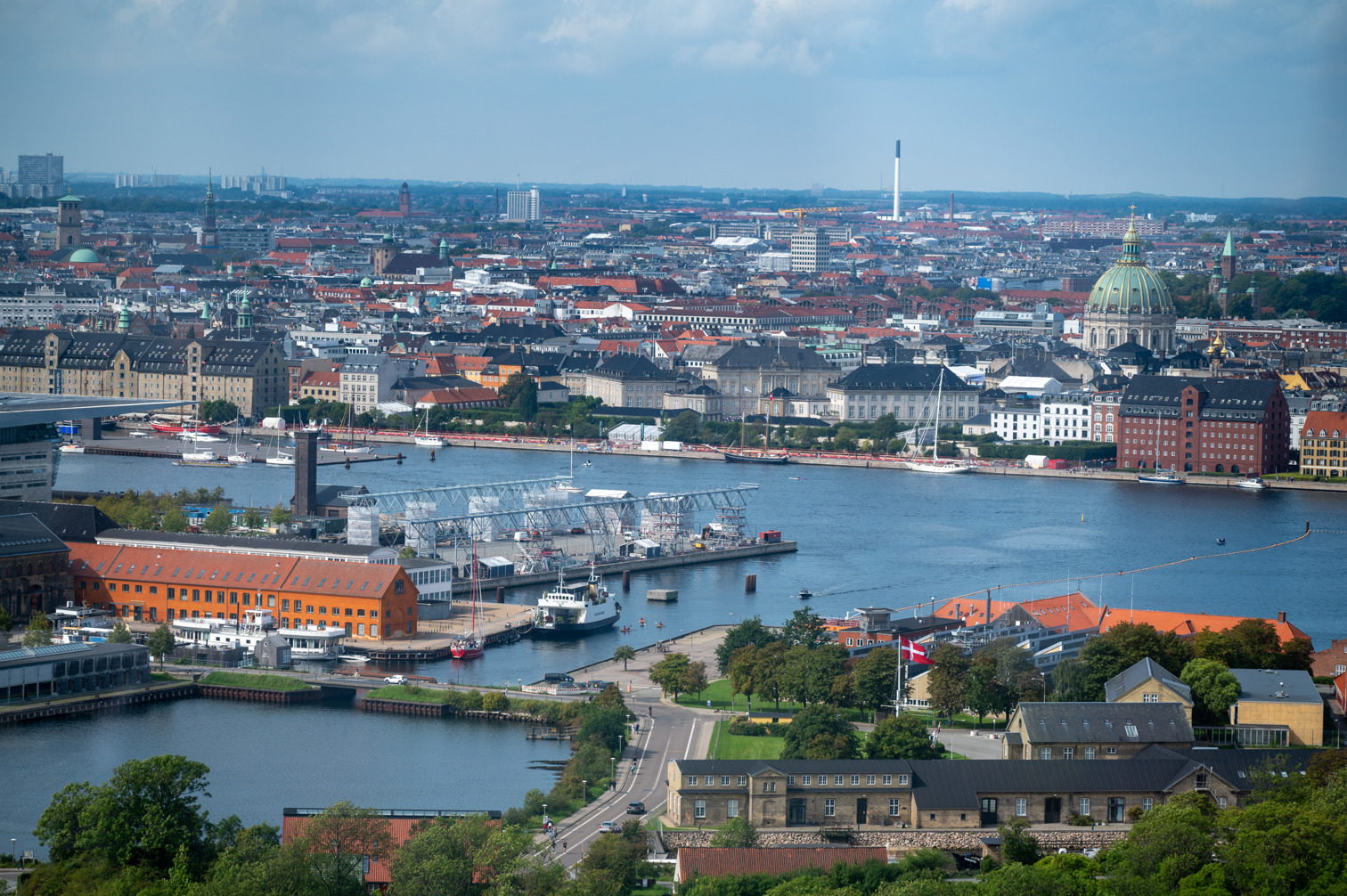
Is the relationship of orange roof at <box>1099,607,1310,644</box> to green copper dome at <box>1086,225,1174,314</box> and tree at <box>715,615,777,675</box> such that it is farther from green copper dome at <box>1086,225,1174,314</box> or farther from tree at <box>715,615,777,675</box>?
green copper dome at <box>1086,225,1174,314</box>

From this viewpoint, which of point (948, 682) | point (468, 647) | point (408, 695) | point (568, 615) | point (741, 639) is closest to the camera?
point (948, 682)

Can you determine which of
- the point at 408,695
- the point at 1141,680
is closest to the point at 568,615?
the point at 408,695

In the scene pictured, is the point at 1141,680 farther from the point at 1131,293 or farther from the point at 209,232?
the point at 209,232

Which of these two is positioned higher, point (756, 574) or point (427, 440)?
point (427, 440)

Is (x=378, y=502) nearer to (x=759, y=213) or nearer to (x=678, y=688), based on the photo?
(x=678, y=688)

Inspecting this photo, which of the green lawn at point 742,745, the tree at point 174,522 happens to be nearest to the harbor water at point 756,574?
the green lawn at point 742,745

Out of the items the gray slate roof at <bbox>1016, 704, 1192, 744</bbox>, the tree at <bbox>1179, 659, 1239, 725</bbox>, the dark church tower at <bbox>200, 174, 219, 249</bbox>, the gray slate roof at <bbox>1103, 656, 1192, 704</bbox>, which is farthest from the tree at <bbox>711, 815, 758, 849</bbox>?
the dark church tower at <bbox>200, 174, 219, 249</bbox>

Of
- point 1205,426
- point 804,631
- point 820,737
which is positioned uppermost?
point 1205,426
